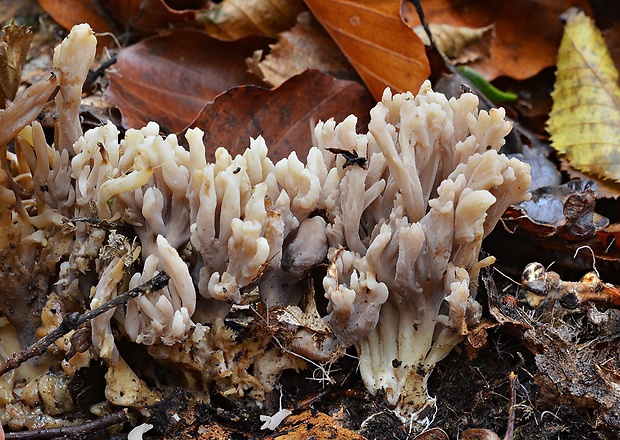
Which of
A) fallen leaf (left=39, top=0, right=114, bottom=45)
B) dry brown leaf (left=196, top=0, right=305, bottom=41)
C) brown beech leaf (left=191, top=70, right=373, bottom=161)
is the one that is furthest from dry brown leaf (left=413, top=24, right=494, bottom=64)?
fallen leaf (left=39, top=0, right=114, bottom=45)

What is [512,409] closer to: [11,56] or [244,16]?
[11,56]

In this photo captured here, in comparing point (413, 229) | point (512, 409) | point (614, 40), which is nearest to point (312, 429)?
point (512, 409)

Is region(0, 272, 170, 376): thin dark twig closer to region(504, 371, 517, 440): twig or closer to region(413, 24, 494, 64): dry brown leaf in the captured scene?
region(504, 371, 517, 440): twig

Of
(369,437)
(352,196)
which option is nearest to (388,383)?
(369,437)

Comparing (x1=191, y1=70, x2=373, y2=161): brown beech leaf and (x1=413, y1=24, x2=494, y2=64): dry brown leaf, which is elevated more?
(x1=191, y1=70, x2=373, y2=161): brown beech leaf

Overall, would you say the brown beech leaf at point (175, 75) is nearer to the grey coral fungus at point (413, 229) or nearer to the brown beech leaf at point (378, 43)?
the brown beech leaf at point (378, 43)

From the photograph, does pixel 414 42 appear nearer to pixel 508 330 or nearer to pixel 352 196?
pixel 352 196

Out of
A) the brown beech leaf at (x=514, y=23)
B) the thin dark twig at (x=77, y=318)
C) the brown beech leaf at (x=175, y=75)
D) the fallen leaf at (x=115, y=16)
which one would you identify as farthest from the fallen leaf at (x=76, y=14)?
the thin dark twig at (x=77, y=318)
